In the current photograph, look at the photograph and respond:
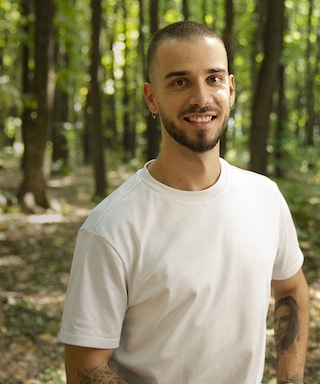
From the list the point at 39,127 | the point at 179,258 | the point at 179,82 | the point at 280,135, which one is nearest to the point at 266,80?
the point at 39,127

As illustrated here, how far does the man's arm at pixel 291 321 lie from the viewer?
2467 millimetres

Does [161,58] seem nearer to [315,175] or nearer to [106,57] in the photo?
[315,175]

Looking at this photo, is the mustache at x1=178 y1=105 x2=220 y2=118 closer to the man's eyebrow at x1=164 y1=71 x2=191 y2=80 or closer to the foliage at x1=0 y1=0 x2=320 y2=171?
the man's eyebrow at x1=164 y1=71 x2=191 y2=80

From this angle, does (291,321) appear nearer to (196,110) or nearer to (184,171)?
(184,171)

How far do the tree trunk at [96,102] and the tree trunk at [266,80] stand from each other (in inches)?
210

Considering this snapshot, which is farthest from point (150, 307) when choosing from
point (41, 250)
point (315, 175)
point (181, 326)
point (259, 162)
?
point (315, 175)

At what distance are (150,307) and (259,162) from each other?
9.11m

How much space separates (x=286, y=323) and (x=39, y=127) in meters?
10.8

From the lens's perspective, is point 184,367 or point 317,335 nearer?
point 184,367

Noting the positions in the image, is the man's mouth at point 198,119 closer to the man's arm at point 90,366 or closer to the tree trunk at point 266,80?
the man's arm at point 90,366

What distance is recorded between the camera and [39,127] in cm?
1263

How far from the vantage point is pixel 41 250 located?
970cm

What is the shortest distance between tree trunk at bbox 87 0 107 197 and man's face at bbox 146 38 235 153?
12683 mm

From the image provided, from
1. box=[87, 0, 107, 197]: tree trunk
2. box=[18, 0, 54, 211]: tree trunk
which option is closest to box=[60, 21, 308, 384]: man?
box=[18, 0, 54, 211]: tree trunk
